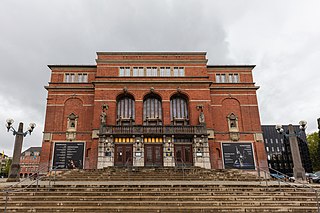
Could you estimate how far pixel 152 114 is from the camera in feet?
89.5

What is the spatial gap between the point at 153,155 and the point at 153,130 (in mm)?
2574

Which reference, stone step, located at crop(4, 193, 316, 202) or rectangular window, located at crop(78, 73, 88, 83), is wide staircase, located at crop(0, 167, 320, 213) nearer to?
stone step, located at crop(4, 193, 316, 202)

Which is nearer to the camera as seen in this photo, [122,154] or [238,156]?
[122,154]

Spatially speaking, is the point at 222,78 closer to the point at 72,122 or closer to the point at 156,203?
the point at 72,122

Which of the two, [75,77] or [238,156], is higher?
[75,77]

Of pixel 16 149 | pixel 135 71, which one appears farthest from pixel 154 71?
pixel 16 149

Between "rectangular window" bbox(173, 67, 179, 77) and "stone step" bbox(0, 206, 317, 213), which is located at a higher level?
"rectangular window" bbox(173, 67, 179, 77)

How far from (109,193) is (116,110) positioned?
647 inches

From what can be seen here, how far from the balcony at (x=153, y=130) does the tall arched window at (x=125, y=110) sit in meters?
2.13

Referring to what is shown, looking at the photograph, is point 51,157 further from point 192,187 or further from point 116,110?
point 192,187

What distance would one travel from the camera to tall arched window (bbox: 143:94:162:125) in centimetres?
2677

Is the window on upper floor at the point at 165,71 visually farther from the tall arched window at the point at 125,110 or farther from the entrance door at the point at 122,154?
the entrance door at the point at 122,154

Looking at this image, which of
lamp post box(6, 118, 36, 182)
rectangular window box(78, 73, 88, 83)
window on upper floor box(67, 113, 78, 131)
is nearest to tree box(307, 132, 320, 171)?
rectangular window box(78, 73, 88, 83)

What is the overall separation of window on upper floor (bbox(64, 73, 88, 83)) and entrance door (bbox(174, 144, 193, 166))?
14.1 m
